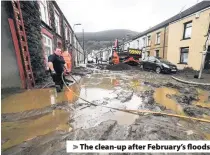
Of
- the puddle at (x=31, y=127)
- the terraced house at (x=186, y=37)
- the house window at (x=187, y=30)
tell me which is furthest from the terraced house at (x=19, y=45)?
the house window at (x=187, y=30)

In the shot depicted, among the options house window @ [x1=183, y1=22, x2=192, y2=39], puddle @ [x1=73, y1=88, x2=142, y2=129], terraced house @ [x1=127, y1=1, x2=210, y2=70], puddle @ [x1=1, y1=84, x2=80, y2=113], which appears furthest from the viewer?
house window @ [x1=183, y1=22, x2=192, y2=39]

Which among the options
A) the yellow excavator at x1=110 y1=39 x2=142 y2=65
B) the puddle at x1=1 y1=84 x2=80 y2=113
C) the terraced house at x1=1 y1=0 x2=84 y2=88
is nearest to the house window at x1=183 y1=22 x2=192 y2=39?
the yellow excavator at x1=110 y1=39 x2=142 y2=65

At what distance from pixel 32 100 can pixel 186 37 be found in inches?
585

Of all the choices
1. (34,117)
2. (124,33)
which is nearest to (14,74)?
(34,117)

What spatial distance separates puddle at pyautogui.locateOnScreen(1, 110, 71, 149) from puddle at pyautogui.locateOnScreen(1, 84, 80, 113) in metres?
0.79

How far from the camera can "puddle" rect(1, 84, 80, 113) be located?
381 centimetres

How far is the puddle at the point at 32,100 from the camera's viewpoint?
12.5 ft

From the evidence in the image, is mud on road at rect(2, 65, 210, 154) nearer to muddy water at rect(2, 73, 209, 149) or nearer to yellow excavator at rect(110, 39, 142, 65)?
muddy water at rect(2, 73, 209, 149)

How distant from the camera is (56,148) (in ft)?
6.77

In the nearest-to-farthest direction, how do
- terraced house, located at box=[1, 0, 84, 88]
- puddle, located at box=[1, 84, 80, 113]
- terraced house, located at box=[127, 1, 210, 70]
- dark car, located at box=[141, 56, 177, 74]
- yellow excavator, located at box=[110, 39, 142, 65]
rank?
puddle, located at box=[1, 84, 80, 113] < terraced house, located at box=[1, 0, 84, 88] < dark car, located at box=[141, 56, 177, 74] < terraced house, located at box=[127, 1, 210, 70] < yellow excavator, located at box=[110, 39, 142, 65]

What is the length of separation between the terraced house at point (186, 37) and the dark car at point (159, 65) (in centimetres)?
253

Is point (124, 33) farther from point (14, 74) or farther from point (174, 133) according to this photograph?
point (174, 133)

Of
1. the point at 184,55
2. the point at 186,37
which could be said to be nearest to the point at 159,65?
the point at 184,55

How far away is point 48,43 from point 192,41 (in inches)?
478
